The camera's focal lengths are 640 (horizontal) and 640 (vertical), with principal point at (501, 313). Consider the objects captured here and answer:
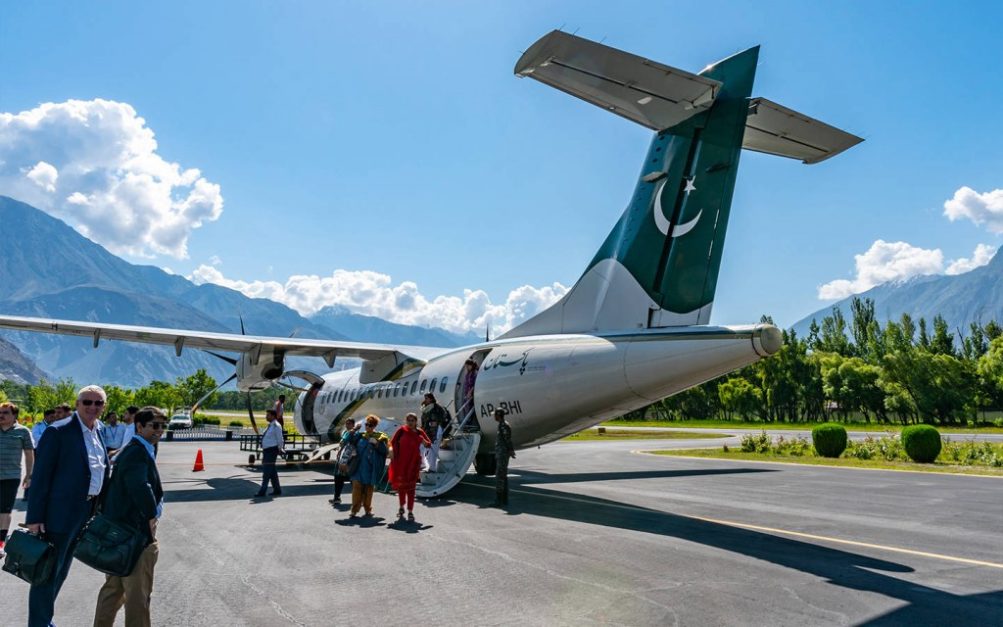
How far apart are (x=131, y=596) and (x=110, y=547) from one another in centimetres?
40

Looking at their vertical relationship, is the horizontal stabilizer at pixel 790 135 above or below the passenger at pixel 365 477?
above

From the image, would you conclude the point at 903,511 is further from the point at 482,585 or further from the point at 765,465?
the point at 765,465

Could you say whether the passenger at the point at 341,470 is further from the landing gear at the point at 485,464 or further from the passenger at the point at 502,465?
the landing gear at the point at 485,464

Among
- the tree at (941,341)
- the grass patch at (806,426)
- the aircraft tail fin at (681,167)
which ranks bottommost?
the grass patch at (806,426)

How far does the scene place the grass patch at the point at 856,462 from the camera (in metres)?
19.0

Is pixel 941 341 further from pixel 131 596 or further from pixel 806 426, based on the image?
pixel 131 596

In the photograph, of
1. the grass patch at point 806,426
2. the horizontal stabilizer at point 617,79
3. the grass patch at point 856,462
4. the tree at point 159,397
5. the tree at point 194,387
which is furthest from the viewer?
the tree at point 194,387

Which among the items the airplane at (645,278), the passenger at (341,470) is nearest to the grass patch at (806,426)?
the airplane at (645,278)

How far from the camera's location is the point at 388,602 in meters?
5.80

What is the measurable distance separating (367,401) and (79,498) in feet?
51.1

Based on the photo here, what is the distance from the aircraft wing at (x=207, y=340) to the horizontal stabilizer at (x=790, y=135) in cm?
1078

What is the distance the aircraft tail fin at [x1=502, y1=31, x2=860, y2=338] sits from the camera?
34.5ft

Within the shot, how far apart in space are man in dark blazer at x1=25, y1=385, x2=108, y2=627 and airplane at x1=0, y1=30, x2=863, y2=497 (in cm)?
699

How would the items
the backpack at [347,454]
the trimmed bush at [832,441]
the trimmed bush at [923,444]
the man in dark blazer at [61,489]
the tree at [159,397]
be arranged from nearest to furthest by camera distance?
the man in dark blazer at [61,489]
the backpack at [347,454]
the trimmed bush at [923,444]
the trimmed bush at [832,441]
the tree at [159,397]
